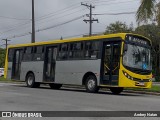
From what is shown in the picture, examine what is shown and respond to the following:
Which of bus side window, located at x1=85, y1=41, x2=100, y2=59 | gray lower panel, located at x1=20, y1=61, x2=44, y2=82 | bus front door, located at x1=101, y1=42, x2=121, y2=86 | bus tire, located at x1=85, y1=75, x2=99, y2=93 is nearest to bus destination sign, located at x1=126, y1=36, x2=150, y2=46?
bus front door, located at x1=101, y1=42, x2=121, y2=86

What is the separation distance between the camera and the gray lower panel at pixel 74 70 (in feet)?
76.5

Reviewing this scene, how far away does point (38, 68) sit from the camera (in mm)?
28406

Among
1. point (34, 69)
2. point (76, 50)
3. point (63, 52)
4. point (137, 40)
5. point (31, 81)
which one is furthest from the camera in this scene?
point (31, 81)

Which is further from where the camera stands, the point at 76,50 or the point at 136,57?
the point at 76,50

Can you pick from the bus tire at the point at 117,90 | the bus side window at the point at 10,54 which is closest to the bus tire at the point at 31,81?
the bus side window at the point at 10,54

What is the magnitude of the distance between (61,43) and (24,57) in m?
4.98

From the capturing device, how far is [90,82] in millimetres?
23500

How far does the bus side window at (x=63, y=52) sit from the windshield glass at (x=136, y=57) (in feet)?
17.3

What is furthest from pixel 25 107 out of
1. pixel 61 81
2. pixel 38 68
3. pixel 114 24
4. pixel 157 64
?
pixel 114 24

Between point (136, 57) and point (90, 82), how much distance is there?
320cm

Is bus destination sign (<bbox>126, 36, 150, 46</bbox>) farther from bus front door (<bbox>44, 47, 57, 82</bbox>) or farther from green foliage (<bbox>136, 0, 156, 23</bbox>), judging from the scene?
bus front door (<bbox>44, 47, 57, 82</bbox>)

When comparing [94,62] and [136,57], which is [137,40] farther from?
[94,62]

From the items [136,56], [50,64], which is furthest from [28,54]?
[136,56]

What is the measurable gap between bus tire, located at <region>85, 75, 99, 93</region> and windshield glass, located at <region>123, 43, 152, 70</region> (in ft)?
8.00
